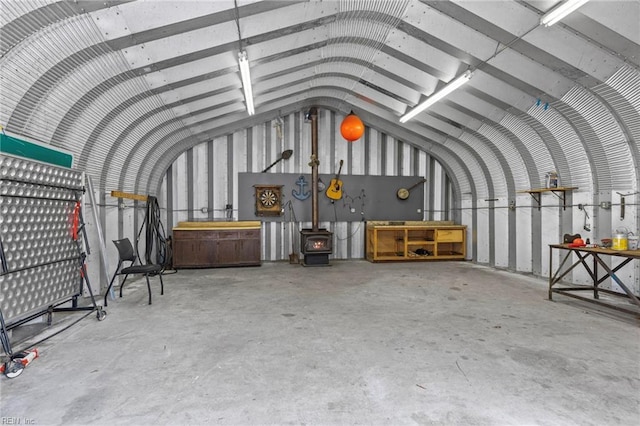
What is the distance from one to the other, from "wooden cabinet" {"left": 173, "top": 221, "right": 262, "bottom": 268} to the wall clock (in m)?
0.71

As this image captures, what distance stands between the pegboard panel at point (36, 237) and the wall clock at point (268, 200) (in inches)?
174

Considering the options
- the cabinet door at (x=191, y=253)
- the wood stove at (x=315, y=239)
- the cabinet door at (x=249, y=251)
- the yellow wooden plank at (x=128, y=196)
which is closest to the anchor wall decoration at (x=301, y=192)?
the wood stove at (x=315, y=239)

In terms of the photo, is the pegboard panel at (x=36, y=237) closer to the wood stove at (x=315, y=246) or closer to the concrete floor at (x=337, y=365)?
the concrete floor at (x=337, y=365)

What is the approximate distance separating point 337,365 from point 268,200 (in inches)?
233

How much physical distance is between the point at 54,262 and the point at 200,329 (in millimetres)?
1736

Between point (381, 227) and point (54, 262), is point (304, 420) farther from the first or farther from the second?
point (381, 227)

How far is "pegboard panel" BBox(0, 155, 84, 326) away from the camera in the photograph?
2855 mm

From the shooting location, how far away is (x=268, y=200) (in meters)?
8.08

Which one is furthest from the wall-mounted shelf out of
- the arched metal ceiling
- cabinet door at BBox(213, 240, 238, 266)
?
cabinet door at BBox(213, 240, 238, 266)

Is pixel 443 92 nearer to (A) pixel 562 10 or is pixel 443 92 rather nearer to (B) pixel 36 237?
(A) pixel 562 10

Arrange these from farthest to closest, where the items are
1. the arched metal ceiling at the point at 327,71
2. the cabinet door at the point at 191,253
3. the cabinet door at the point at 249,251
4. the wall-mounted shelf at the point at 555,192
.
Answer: the cabinet door at the point at 249,251 < the cabinet door at the point at 191,253 < the wall-mounted shelf at the point at 555,192 < the arched metal ceiling at the point at 327,71

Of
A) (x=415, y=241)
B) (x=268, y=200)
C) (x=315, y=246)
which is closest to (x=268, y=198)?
(x=268, y=200)

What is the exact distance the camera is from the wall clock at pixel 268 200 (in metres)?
8.08

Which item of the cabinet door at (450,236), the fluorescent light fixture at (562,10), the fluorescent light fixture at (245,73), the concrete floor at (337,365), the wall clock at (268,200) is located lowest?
the concrete floor at (337,365)
